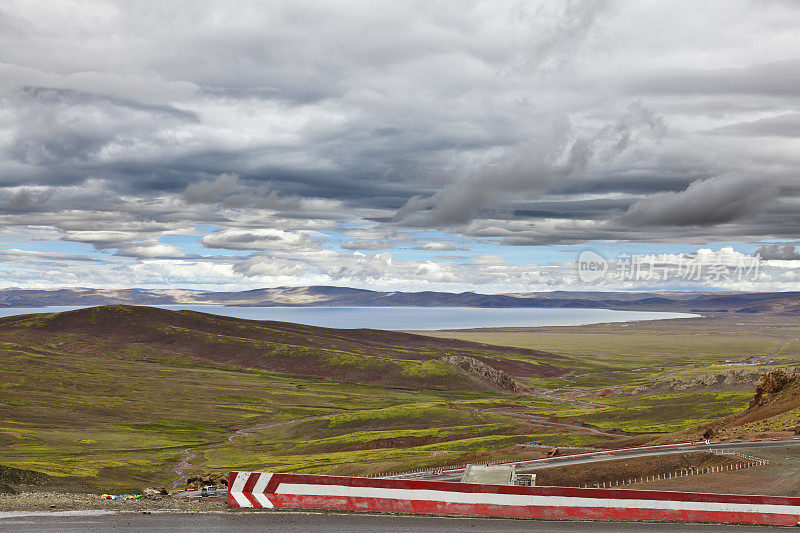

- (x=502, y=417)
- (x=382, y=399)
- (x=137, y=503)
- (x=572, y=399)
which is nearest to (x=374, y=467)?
(x=137, y=503)

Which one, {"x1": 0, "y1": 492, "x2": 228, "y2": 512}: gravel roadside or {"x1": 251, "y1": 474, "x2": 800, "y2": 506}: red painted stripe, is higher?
{"x1": 251, "y1": 474, "x2": 800, "y2": 506}: red painted stripe

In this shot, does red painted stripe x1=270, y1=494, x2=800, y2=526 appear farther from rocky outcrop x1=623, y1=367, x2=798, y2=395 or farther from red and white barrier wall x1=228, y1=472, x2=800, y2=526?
rocky outcrop x1=623, y1=367, x2=798, y2=395

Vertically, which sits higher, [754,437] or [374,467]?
[754,437]

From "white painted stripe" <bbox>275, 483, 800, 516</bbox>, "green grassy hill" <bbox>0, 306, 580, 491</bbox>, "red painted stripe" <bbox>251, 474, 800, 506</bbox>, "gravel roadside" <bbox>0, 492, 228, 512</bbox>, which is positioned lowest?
"green grassy hill" <bbox>0, 306, 580, 491</bbox>

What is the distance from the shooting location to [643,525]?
2844 centimetres

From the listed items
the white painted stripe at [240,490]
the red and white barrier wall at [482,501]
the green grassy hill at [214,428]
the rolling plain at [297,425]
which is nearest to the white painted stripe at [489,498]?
the red and white barrier wall at [482,501]

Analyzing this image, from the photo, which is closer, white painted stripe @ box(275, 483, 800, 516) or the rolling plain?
white painted stripe @ box(275, 483, 800, 516)

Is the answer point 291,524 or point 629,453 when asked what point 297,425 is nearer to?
point 629,453

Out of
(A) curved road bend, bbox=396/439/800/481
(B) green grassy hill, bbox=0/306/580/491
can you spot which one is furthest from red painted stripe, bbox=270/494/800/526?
(B) green grassy hill, bbox=0/306/580/491

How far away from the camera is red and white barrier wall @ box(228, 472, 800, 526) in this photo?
29.0 metres

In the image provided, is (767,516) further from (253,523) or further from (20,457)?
(20,457)

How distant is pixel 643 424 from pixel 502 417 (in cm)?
3025

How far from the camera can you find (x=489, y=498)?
2920 centimetres

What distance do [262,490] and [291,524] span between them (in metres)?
3.48
